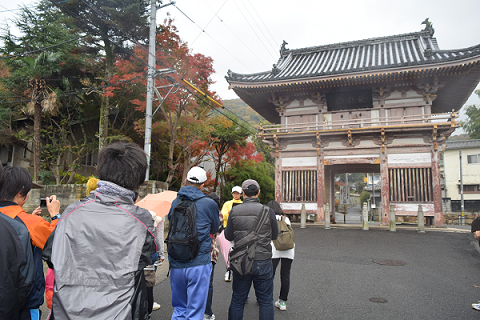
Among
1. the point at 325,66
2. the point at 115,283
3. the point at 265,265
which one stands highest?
the point at 325,66

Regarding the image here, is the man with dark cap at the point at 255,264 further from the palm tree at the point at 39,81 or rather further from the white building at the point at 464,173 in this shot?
the white building at the point at 464,173

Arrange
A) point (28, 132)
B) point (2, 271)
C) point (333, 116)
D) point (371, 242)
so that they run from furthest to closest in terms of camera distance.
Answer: point (28, 132) < point (333, 116) < point (371, 242) < point (2, 271)

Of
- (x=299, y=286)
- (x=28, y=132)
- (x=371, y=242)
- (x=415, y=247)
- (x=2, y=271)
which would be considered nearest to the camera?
(x=2, y=271)

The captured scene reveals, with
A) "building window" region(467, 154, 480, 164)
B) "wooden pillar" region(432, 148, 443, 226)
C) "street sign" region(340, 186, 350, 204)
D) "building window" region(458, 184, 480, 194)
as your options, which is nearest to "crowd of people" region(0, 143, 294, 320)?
"wooden pillar" region(432, 148, 443, 226)

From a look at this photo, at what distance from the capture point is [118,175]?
6.70 ft

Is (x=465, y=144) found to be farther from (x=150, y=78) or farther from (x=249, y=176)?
(x=150, y=78)

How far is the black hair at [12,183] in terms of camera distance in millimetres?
2566

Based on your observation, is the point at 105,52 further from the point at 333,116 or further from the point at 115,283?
the point at 115,283

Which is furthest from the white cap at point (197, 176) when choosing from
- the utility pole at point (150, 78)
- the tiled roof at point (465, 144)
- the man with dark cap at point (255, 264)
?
the tiled roof at point (465, 144)

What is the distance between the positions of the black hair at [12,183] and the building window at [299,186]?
46.1 ft

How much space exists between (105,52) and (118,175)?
53.5ft

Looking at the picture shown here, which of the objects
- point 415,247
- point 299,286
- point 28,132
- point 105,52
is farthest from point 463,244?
point 28,132

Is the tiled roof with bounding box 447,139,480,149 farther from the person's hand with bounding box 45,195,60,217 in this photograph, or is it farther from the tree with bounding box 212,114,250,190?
the person's hand with bounding box 45,195,60,217

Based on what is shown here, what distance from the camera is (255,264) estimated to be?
3.37 meters
